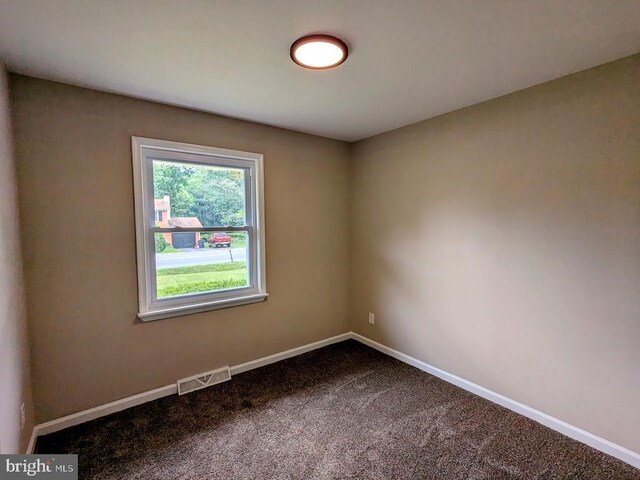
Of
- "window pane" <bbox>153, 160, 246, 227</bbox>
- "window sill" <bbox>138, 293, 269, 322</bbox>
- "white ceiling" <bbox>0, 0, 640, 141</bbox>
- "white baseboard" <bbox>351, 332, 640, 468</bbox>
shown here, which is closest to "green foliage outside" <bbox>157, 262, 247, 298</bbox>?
"window sill" <bbox>138, 293, 269, 322</bbox>

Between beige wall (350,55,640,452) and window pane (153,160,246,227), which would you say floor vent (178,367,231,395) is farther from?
beige wall (350,55,640,452)

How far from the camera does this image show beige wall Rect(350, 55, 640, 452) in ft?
6.07

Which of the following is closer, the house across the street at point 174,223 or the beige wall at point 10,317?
the beige wall at point 10,317

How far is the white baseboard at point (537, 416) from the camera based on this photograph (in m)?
1.86

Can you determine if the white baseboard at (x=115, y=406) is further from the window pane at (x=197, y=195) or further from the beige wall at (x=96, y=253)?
the window pane at (x=197, y=195)

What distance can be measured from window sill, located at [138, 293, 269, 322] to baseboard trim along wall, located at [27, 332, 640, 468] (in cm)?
60

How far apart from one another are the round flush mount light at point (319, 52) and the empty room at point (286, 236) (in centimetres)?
Result: 1

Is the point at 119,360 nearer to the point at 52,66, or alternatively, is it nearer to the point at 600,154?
the point at 52,66

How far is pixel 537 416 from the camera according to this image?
2.21 metres

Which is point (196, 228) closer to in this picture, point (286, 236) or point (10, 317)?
point (286, 236)

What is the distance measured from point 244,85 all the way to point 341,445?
2.52m

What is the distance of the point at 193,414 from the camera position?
230 centimetres

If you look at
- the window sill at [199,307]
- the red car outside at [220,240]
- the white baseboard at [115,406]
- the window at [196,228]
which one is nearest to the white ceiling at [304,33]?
the window at [196,228]

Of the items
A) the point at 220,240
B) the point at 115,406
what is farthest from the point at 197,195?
the point at 115,406
